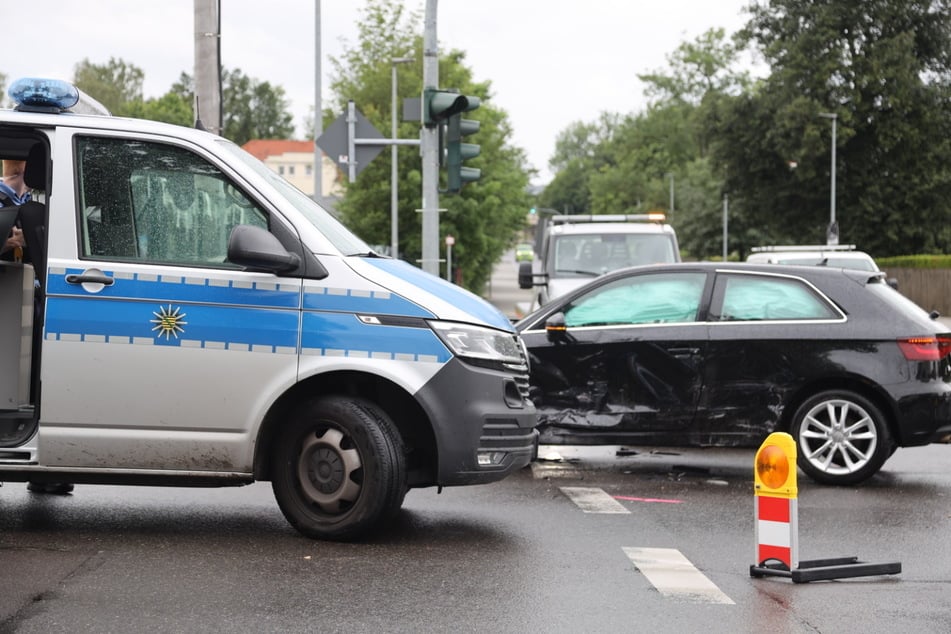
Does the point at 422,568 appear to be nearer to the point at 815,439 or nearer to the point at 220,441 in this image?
the point at 220,441

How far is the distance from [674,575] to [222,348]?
2.47 meters

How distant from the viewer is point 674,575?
21.2 feet

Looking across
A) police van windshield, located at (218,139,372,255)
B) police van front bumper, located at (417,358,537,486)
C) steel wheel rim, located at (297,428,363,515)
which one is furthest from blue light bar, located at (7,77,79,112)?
police van front bumper, located at (417,358,537,486)

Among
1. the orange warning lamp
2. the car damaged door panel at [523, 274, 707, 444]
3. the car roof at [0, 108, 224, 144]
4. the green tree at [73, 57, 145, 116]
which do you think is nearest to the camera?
the orange warning lamp

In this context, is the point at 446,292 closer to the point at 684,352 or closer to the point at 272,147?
the point at 684,352

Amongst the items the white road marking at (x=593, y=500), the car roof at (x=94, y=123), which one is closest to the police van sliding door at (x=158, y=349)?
the car roof at (x=94, y=123)

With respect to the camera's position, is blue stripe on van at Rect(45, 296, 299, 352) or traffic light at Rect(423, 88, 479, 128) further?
traffic light at Rect(423, 88, 479, 128)

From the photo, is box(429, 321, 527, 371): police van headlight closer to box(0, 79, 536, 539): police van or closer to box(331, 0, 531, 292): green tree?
box(0, 79, 536, 539): police van

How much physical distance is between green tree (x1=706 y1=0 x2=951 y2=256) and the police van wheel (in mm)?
50225

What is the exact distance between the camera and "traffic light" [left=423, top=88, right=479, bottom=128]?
14.9 m

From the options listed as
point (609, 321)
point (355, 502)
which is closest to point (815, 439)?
point (609, 321)

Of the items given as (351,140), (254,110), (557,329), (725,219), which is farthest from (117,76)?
(557,329)

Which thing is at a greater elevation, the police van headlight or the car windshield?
the car windshield

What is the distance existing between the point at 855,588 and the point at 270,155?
150375 millimetres
